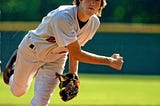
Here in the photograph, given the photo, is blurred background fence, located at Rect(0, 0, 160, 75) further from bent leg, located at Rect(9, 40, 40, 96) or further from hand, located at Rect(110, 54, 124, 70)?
hand, located at Rect(110, 54, 124, 70)

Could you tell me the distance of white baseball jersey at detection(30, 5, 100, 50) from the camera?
4445mm

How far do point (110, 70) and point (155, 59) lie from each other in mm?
1115

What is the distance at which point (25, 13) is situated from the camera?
14656 mm

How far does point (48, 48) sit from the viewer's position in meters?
4.80

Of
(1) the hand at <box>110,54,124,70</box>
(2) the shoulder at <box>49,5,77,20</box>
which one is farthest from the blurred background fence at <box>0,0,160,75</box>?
(1) the hand at <box>110,54,124,70</box>

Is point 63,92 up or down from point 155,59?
up

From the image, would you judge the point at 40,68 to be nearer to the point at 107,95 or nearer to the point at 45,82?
the point at 45,82

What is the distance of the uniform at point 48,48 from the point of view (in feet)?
14.7

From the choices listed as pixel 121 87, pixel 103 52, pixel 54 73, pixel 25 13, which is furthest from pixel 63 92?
pixel 25 13

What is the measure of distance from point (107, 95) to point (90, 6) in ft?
14.2

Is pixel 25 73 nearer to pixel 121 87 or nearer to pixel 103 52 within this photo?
pixel 121 87

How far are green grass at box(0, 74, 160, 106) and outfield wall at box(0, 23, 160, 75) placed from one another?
5.42 feet

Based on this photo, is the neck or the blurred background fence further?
the blurred background fence

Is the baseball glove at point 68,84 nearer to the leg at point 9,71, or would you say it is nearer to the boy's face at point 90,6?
the boy's face at point 90,6
